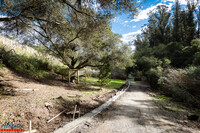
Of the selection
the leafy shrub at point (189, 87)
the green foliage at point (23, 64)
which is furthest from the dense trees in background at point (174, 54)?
the green foliage at point (23, 64)

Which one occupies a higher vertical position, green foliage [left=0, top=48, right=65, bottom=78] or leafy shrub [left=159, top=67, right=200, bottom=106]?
green foliage [left=0, top=48, right=65, bottom=78]

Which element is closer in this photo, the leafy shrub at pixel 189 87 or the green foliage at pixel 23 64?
the leafy shrub at pixel 189 87

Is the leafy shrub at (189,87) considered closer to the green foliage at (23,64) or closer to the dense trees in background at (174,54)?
the dense trees in background at (174,54)

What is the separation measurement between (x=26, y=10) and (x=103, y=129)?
570cm

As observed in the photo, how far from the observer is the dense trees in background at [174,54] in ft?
26.7

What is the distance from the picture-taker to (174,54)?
70.6 feet

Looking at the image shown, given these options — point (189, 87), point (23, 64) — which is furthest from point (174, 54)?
point (23, 64)

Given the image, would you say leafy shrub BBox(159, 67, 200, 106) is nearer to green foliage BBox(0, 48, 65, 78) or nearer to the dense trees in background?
the dense trees in background

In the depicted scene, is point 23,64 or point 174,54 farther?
point 174,54

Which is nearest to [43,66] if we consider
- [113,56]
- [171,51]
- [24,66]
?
[24,66]

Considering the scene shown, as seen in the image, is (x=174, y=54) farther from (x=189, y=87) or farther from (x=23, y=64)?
(x=23, y=64)

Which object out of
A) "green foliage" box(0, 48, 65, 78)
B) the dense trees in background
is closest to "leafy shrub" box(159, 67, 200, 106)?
the dense trees in background

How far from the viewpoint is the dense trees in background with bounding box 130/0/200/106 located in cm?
814

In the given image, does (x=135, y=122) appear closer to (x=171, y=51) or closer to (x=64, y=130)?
(x=64, y=130)
